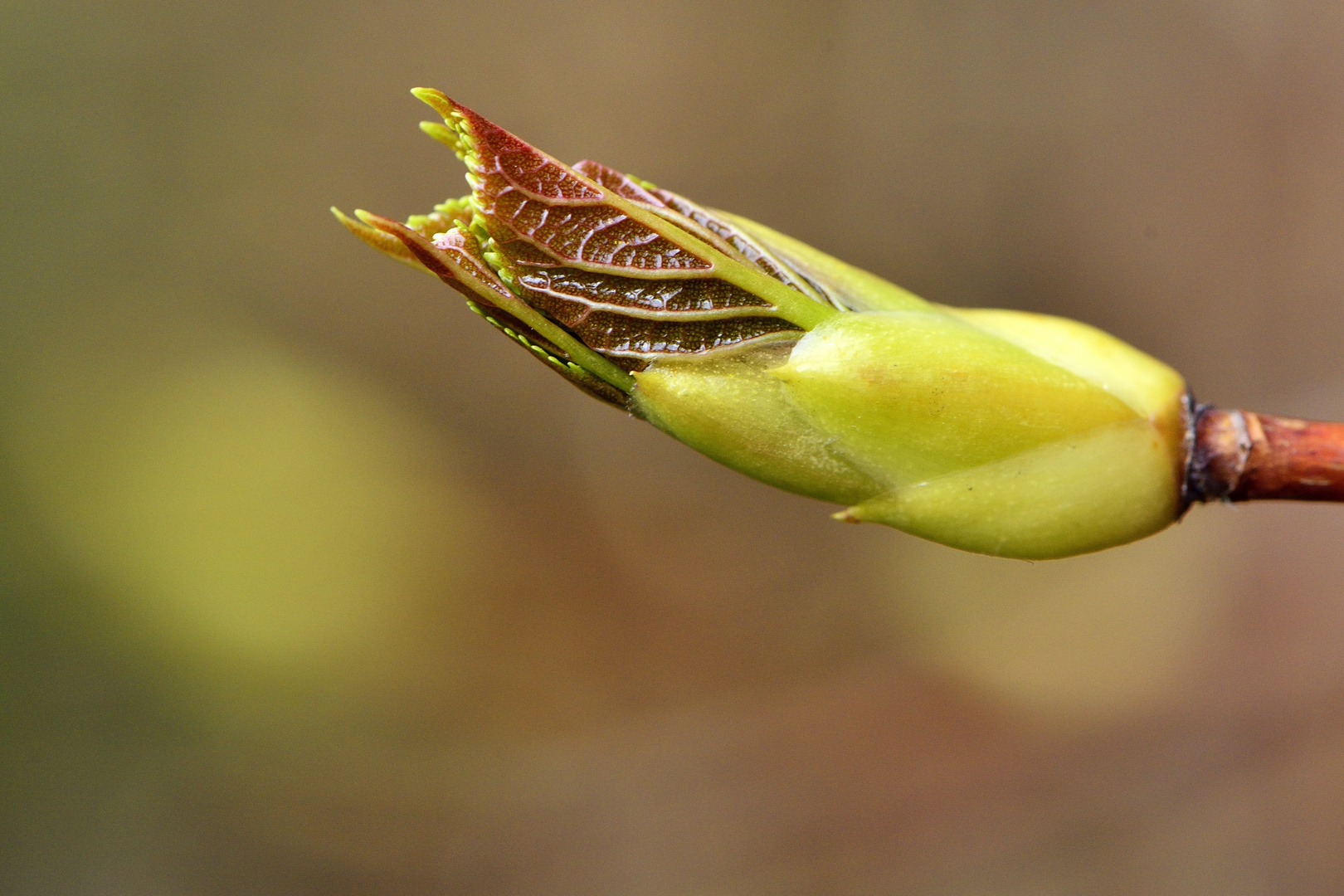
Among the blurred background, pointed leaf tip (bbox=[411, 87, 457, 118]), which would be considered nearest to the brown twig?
pointed leaf tip (bbox=[411, 87, 457, 118])

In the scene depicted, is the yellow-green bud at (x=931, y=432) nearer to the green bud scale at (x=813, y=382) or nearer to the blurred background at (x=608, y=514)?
the green bud scale at (x=813, y=382)

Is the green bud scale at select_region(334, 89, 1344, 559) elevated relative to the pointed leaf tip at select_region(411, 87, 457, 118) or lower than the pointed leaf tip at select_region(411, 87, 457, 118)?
lower

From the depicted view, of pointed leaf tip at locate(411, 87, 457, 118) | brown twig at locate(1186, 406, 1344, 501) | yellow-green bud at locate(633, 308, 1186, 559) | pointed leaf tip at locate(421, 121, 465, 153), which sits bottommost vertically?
yellow-green bud at locate(633, 308, 1186, 559)

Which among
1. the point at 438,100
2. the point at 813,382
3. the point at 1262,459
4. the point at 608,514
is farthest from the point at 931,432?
the point at 608,514

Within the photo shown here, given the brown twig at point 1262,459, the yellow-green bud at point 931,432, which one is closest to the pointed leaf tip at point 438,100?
the yellow-green bud at point 931,432

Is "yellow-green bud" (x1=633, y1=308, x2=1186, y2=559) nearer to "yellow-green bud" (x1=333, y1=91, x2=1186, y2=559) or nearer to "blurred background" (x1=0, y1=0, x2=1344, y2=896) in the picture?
"yellow-green bud" (x1=333, y1=91, x2=1186, y2=559)

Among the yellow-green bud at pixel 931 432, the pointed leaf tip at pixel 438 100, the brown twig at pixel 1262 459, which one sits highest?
the pointed leaf tip at pixel 438 100

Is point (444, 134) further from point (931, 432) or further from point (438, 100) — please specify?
point (931, 432)
